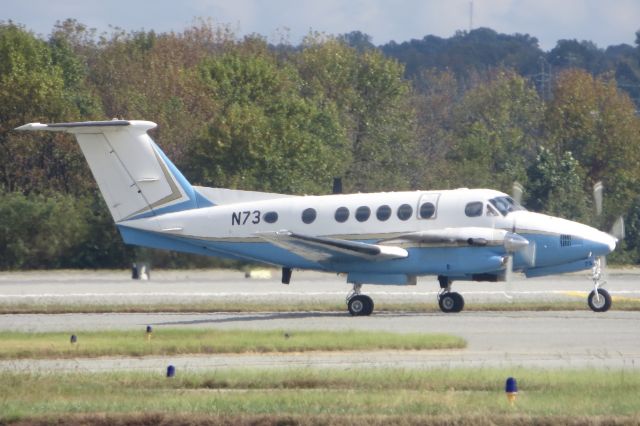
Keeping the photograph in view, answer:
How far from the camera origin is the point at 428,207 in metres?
28.8

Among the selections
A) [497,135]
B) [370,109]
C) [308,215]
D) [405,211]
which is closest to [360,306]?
[405,211]

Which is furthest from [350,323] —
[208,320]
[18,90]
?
[18,90]

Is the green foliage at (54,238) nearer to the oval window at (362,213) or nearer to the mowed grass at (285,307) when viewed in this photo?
the mowed grass at (285,307)

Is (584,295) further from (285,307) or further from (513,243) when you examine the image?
(285,307)

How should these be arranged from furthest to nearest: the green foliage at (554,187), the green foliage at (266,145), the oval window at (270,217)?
the green foliage at (266,145) < the green foliage at (554,187) < the oval window at (270,217)

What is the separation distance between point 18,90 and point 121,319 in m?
28.2

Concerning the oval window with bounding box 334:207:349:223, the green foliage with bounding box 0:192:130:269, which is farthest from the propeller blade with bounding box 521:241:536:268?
the green foliage with bounding box 0:192:130:269

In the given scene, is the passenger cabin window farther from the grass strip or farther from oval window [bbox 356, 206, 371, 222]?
the grass strip

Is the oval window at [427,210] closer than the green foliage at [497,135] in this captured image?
Yes

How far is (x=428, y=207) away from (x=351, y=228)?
1.95 m

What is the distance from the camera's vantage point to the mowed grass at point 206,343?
21203mm

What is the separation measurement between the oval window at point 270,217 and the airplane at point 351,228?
24 mm

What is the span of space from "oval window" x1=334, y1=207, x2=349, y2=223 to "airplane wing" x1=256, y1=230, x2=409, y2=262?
89 cm

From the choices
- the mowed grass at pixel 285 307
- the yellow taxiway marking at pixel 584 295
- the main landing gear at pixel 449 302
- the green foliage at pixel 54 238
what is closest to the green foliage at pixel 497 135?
the green foliage at pixel 54 238
